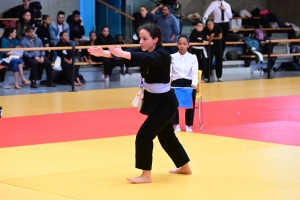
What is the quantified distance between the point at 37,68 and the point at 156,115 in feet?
36.2

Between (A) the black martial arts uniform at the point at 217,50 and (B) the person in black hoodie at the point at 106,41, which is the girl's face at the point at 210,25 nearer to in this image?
(A) the black martial arts uniform at the point at 217,50

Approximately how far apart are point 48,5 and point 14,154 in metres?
14.4

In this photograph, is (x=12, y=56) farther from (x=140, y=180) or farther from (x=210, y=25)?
(x=140, y=180)

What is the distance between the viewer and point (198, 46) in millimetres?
19688

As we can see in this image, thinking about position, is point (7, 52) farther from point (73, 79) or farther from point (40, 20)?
point (40, 20)

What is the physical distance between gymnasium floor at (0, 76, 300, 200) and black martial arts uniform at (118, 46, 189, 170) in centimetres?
30

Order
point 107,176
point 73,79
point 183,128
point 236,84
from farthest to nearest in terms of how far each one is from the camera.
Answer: point 236,84
point 73,79
point 183,128
point 107,176

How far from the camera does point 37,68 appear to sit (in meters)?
17.9

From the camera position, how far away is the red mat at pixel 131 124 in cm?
1048

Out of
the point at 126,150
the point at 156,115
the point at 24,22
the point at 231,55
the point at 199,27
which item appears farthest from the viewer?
the point at 231,55

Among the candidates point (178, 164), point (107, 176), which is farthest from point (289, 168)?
point (107, 176)

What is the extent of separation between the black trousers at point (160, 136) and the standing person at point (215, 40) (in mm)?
12173

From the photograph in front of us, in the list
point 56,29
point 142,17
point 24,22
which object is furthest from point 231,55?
point 24,22

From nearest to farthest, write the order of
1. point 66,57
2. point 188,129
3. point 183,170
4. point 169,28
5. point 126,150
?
point 183,170 < point 126,150 < point 188,129 < point 66,57 < point 169,28
